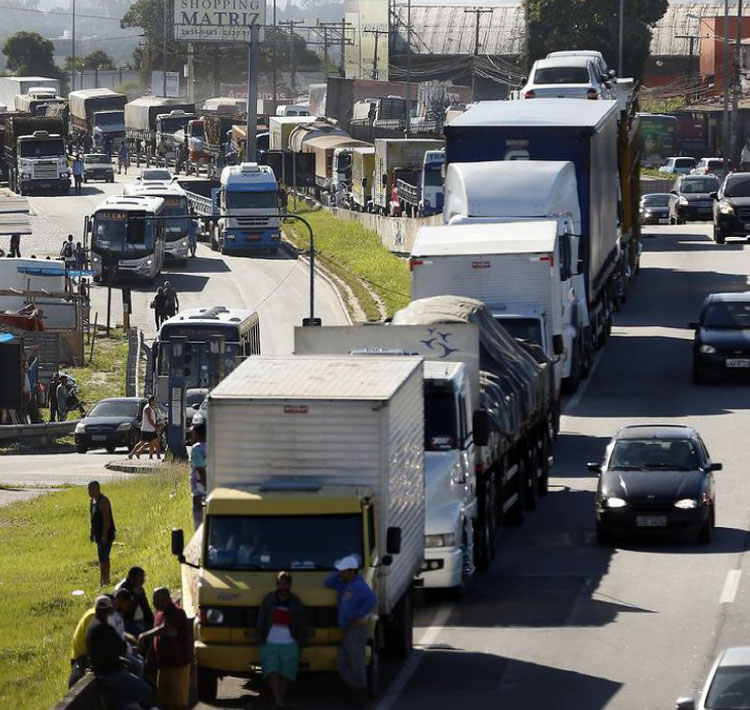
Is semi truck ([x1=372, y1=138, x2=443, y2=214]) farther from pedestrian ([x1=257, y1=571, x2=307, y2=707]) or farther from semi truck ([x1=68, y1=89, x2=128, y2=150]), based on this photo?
pedestrian ([x1=257, y1=571, x2=307, y2=707])

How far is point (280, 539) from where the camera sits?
55.7 ft

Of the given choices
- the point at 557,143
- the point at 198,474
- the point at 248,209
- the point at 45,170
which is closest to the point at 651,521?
the point at 198,474

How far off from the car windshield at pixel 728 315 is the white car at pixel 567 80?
13358 mm

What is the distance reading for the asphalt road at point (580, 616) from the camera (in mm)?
17516

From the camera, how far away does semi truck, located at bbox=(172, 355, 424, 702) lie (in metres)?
16.7

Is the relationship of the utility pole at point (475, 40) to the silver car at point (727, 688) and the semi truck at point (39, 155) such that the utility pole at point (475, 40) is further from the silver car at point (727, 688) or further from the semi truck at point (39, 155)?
the silver car at point (727, 688)

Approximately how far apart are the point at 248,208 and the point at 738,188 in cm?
2142

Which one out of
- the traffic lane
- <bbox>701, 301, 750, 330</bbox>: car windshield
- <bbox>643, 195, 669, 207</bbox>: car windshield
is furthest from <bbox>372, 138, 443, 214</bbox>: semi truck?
the traffic lane

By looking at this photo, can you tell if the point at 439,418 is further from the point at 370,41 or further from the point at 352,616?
the point at 370,41

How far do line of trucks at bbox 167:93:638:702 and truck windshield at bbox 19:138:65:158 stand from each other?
62643 mm

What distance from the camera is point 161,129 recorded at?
12038cm

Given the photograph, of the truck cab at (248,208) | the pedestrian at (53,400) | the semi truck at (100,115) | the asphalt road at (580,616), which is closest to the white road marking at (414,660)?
the asphalt road at (580,616)

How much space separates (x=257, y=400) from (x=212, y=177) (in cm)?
8786

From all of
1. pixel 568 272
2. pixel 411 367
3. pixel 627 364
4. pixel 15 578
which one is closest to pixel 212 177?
pixel 627 364
